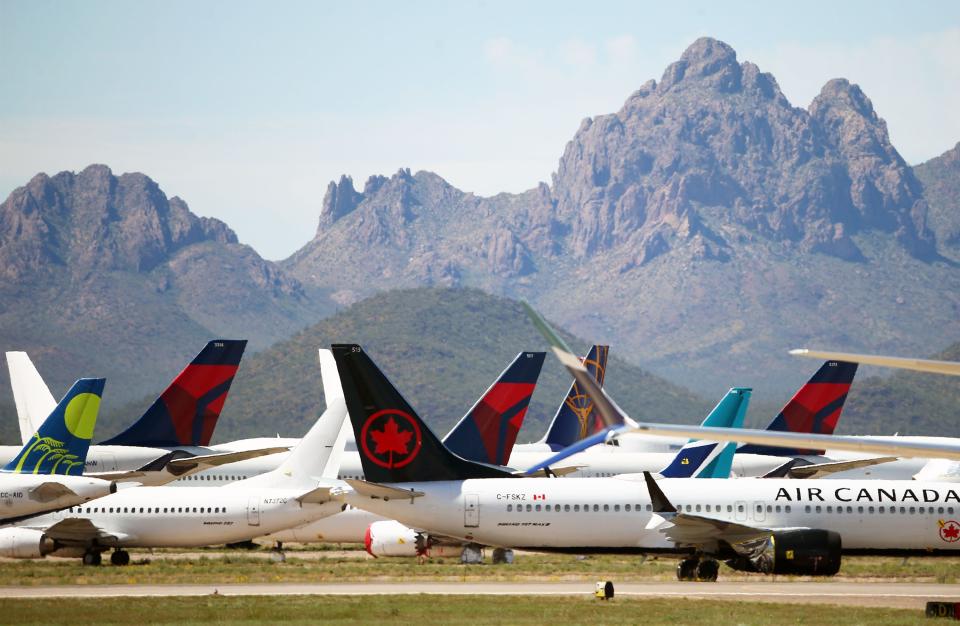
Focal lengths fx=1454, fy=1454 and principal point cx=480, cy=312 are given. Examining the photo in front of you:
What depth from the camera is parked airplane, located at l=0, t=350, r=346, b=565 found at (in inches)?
2046

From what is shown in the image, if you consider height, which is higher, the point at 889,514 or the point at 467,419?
the point at 467,419

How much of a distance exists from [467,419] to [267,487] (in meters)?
8.07

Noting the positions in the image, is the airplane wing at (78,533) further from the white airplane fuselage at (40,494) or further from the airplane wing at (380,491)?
the airplane wing at (380,491)

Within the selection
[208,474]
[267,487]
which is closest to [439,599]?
[267,487]

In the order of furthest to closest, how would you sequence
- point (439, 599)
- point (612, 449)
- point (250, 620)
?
point (612, 449) → point (439, 599) → point (250, 620)

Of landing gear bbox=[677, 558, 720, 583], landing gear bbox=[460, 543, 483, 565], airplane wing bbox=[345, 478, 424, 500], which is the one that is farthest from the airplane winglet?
landing gear bbox=[460, 543, 483, 565]

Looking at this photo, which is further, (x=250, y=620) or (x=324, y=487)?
(x=324, y=487)

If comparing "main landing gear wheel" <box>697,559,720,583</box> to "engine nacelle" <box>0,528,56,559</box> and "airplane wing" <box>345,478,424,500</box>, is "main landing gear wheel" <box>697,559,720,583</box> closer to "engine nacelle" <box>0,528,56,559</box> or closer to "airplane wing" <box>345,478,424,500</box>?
"airplane wing" <box>345,478,424,500</box>

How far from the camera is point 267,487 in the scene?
2084 inches

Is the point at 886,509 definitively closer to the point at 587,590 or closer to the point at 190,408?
the point at 587,590

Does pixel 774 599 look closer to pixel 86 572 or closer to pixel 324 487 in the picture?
pixel 324 487

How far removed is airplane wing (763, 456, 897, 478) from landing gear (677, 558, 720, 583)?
19203mm

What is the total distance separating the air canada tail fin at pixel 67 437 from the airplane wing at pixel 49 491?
3.95ft

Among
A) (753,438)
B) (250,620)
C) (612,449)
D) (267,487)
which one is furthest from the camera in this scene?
(612,449)
